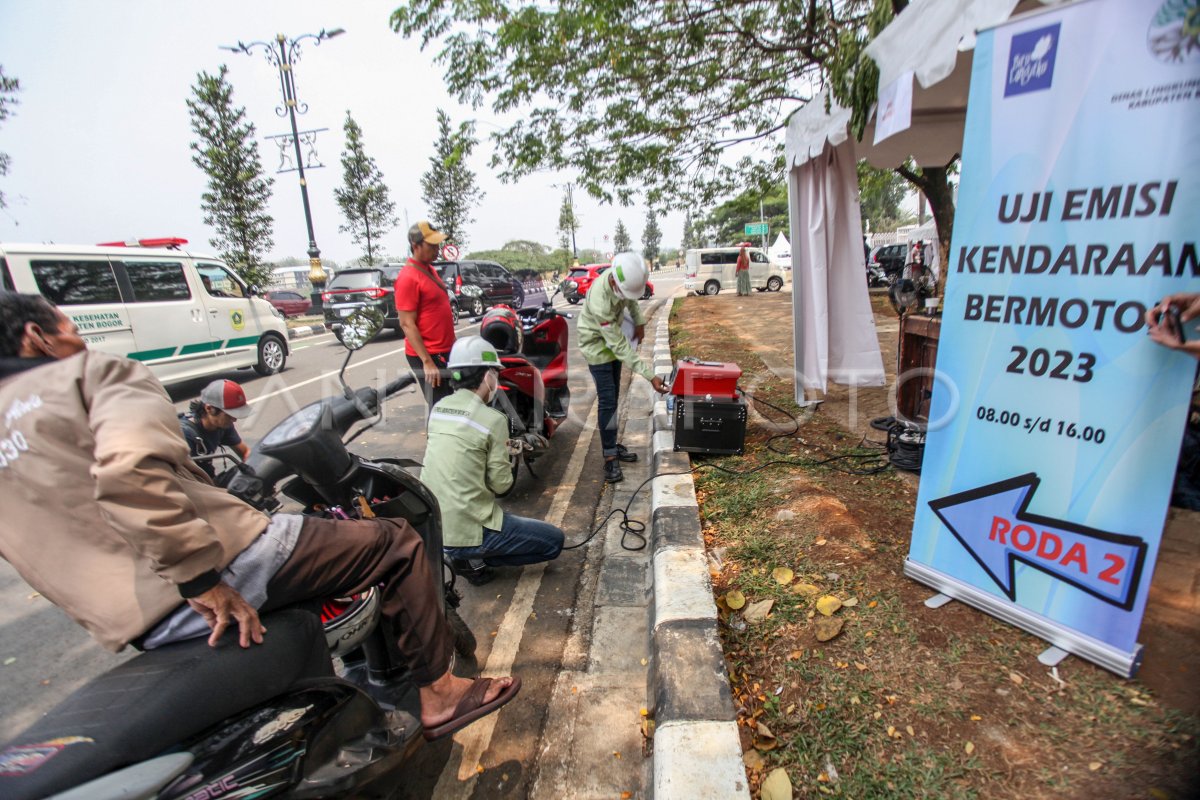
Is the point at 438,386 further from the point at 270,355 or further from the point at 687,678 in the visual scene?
the point at 270,355

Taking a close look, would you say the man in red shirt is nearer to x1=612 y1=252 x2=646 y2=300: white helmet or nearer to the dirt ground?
x1=612 y1=252 x2=646 y2=300: white helmet

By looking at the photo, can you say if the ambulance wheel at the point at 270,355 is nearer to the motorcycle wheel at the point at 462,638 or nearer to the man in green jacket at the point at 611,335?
the man in green jacket at the point at 611,335

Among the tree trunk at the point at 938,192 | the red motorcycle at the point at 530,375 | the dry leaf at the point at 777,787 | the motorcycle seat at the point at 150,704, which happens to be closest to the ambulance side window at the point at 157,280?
the red motorcycle at the point at 530,375

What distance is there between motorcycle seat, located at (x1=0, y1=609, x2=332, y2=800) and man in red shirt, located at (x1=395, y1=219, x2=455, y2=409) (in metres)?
2.79

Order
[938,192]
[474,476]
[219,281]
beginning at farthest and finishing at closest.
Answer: [219,281] < [938,192] < [474,476]

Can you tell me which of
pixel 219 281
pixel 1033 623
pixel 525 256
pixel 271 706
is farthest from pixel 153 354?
pixel 525 256

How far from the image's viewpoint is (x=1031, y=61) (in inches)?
72.3

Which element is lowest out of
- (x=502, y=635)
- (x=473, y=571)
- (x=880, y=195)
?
(x=502, y=635)

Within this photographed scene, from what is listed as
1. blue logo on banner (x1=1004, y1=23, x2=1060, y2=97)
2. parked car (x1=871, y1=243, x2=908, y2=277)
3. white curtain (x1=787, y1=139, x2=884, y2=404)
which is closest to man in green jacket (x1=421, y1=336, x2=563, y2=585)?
blue logo on banner (x1=1004, y1=23, x2=1060, y2=97)

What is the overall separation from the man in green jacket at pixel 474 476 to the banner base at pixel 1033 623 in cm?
178

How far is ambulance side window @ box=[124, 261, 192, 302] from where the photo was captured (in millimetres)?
7520

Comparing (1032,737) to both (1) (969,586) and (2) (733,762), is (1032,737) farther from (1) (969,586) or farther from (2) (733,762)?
(2) (733,762)

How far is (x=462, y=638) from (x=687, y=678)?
1.02 meters

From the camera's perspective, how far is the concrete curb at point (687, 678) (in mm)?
1676
